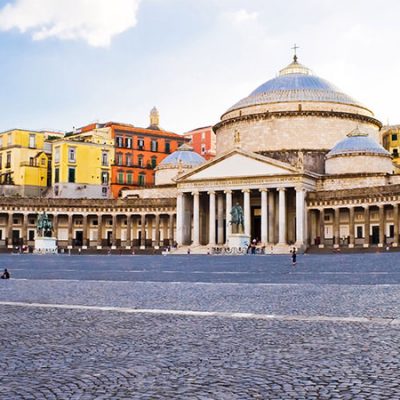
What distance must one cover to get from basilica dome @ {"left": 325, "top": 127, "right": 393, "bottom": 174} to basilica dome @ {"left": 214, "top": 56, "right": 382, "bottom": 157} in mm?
5916

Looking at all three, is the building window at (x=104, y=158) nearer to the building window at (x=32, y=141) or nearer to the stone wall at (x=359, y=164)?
the building window at (x=32, y=141)

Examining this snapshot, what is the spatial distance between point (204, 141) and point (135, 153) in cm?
1729

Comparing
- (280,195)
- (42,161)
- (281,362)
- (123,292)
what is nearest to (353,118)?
(280,195)

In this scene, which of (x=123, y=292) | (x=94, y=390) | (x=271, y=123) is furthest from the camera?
(x=271, y=123)

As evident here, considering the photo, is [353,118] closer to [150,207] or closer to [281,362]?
[150,207]

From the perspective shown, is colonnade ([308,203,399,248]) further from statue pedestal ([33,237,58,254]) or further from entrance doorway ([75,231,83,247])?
entrance doorway ([75,231,83,247])

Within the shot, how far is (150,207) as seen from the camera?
269 feet

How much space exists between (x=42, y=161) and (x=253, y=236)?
114 feet

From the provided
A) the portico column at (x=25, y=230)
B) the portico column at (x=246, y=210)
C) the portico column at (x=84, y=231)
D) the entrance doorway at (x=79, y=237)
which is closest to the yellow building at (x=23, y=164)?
the portico column at (x=25, y=230)

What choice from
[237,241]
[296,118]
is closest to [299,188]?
[237,241]

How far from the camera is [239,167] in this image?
72.4 m

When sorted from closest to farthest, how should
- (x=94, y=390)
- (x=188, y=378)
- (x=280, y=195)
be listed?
1. (x=94, y=390)
2. (x=188, y=378)
3. (x=280, y=195)

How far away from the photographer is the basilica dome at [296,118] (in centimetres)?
8006

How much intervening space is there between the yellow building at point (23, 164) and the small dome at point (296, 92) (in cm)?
2800
